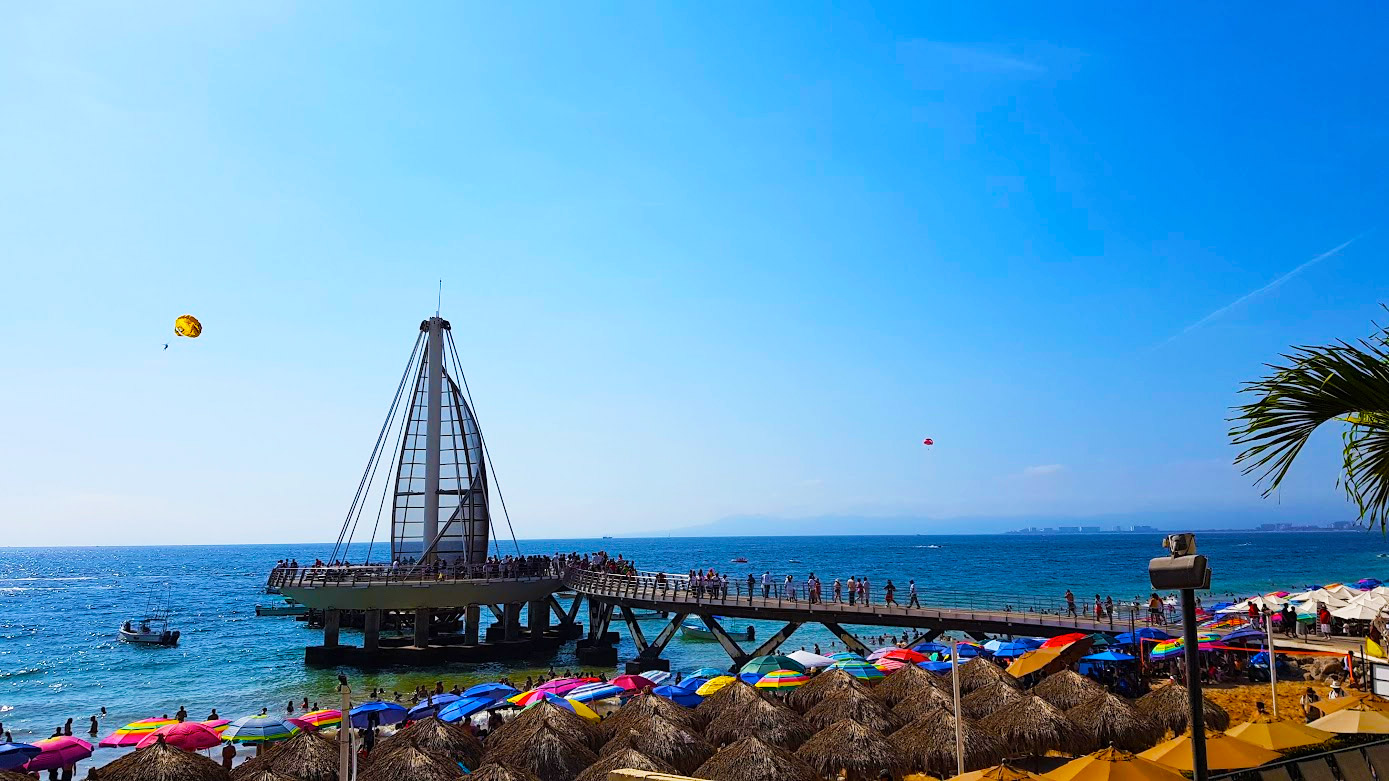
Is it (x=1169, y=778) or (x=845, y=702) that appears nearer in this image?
(x=1169, y=778)

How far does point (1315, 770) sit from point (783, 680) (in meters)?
13.3

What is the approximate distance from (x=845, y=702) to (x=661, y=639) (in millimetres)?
19841

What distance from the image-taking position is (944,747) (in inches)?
616

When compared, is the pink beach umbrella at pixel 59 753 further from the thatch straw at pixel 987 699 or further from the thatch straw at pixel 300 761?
the thatch straw at pixel 987 699

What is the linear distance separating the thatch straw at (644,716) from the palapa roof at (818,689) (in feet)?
9.96

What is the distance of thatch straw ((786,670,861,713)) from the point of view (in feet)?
64.4

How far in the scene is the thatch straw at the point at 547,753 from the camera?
15.8 metres

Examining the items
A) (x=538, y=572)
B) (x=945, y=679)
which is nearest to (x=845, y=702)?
(x=945, y=679)

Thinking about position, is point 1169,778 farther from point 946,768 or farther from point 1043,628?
point 1043,628

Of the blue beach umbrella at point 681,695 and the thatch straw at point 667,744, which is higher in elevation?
the thatch straw at point 667,744

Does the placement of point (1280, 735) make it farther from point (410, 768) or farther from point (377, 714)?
point (377, 714)

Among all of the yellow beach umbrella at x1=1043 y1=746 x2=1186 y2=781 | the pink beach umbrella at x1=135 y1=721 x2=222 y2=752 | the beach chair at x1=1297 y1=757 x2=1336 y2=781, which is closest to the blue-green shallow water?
the pink beach umbrella at x1=135 y1=721 x2=222 y2=752

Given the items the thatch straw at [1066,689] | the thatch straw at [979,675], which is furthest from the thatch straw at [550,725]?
the thatch straw at [1066,689]

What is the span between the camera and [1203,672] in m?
24.5
